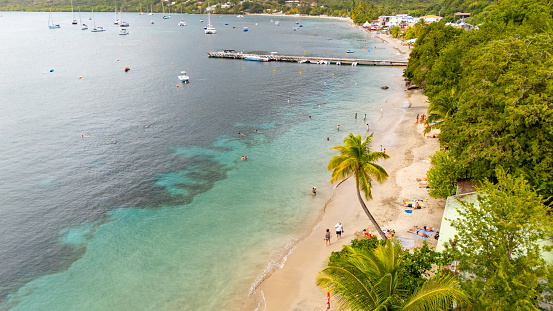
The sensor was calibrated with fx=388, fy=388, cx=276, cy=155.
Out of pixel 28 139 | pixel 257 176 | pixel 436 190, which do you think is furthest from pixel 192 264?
pixel 28 139

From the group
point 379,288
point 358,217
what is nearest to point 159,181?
point 358,217

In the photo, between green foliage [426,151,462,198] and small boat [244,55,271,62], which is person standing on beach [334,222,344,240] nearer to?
green foliage [426,151,462,198]

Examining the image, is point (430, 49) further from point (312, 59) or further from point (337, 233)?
point (312, 59)

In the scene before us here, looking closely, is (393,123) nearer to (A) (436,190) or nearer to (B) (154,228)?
(A) (436,190)

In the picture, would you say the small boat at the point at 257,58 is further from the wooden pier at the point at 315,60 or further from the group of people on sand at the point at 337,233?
the group of people on sand at the point at 337,233

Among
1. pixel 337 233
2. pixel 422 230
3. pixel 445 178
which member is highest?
pixel 445 178
